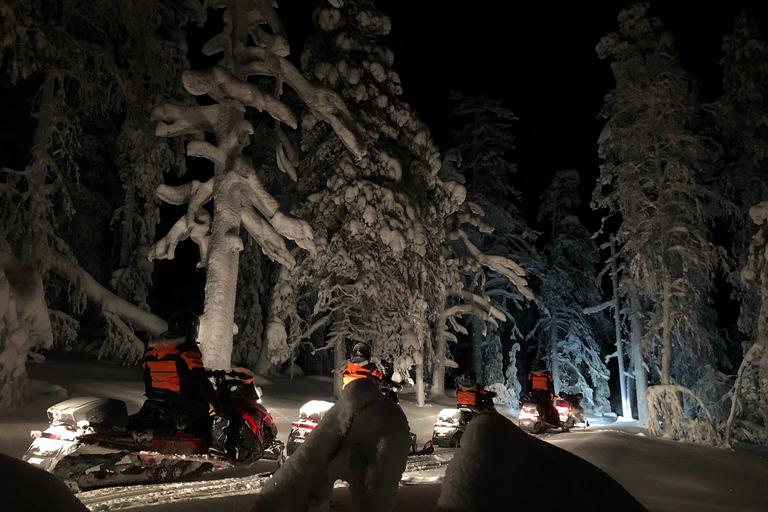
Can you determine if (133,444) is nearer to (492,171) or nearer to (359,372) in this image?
(359,372)

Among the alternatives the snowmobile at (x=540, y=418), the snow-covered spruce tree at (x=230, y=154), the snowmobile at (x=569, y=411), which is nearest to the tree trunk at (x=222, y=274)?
the snow-covered spruce tree at (x=230, y=154)

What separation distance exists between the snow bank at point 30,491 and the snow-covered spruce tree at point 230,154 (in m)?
8.43

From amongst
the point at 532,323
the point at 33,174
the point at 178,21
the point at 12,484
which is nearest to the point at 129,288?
the point at 33,174

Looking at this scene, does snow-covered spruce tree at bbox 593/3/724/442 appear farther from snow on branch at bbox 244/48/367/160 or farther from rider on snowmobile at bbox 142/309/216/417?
rider on snowmobile at bbox 142/309/216/417

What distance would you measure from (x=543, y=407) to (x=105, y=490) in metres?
12.0

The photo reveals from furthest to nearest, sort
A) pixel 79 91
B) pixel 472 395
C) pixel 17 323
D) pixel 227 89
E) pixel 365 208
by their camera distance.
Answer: pixel 365 208
pixel 79 91
pixel 472 395
pixel 227 89
pixel 17 323

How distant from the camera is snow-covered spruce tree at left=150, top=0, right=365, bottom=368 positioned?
11.1 m

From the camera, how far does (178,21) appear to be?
49.4ft

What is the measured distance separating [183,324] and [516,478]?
4.81 meters

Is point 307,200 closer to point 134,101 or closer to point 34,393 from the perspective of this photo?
point 134,101

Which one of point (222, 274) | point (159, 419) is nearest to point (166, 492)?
point (159, 419)

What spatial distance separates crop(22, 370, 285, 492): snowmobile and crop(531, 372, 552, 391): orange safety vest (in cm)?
977

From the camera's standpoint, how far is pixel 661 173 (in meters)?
19.6

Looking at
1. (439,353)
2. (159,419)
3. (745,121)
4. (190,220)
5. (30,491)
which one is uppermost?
(745,121)
